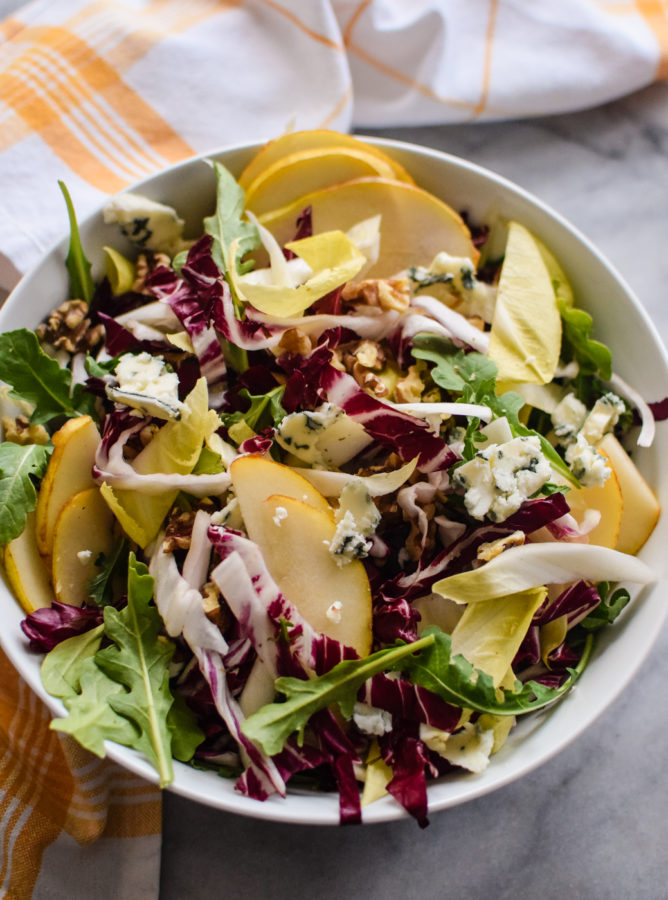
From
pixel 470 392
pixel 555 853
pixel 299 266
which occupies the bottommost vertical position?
pixel 555 853

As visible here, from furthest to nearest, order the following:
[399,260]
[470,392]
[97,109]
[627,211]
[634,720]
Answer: [627,211]
[97,109]
[634,720]
[399,260]
[470,392]

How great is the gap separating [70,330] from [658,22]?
227 cm

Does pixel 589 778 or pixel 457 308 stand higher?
pixel 457 308

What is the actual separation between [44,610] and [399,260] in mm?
1265

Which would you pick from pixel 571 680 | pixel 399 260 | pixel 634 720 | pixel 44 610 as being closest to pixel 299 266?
pixel 399 260

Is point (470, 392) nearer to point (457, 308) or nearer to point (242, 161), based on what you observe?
point (457, 308)

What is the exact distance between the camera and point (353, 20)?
268cm

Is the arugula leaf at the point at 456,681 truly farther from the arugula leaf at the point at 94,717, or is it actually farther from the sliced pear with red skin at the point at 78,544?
the sliced pear with red skin at the point at 78,544

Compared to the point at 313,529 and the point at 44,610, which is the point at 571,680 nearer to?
the point at 313,529

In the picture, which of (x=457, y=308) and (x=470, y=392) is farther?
(x=457, y=308)

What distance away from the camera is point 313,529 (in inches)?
68.2

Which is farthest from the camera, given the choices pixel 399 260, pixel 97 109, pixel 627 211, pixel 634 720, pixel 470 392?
pixel 627 211

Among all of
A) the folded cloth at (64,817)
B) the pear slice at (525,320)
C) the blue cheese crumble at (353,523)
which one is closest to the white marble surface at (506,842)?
the folded cloth at (64,817)

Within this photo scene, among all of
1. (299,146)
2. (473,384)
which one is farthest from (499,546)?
(299,146)
